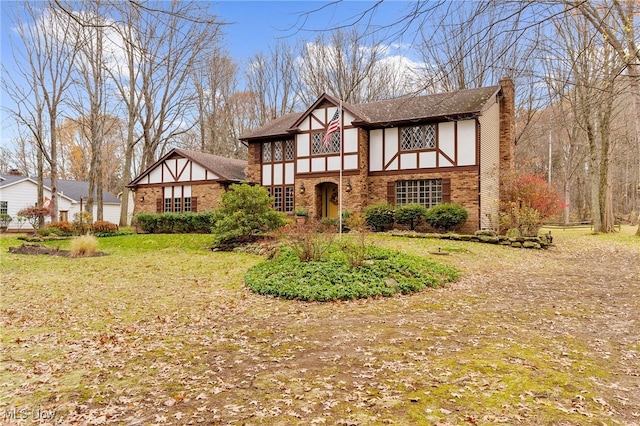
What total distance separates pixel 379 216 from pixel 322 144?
4.87 metres

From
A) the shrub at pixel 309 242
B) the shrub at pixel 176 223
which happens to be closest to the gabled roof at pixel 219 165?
the shrub at pixel 176 223

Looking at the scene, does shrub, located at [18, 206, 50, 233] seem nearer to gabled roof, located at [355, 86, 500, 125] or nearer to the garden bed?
gabled roof, located at [355, 86, 500, 125]

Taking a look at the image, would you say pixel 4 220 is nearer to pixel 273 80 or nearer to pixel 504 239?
pixel 273 80

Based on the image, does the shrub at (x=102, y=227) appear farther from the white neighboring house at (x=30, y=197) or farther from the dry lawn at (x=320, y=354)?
the dry lawn at (x=320, y=354)

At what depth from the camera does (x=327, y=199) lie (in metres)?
21.3

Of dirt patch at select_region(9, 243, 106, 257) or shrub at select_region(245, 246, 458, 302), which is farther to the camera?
dirt patch at select_region(9, 243, 106, 257)

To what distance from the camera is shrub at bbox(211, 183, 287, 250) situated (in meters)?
14.6

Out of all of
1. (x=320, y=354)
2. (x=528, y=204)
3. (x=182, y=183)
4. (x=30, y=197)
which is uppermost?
(x=182, y=183)

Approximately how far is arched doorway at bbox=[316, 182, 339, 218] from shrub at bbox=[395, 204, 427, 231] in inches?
154

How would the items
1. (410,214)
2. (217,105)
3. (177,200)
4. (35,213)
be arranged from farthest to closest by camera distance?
1. (217,105)
2. (177,200)
3. (35,213)
4. (410,214)

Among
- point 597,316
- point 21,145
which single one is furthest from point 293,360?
point 21,145

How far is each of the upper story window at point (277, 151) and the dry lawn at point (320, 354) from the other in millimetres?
13307

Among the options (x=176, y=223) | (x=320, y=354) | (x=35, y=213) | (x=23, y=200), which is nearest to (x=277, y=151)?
(x=176, y=223)

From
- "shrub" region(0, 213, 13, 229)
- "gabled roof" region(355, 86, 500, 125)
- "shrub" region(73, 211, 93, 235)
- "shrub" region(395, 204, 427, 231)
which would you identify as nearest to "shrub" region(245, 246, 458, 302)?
"shrub" region(395, 204, 427, 231)
